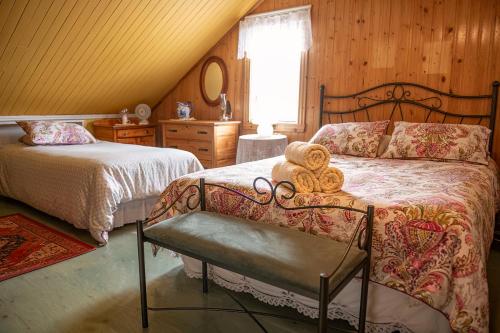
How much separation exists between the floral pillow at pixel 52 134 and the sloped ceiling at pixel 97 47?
0.38 meters

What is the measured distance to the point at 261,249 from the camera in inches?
54.1

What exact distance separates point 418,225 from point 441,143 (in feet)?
4.92

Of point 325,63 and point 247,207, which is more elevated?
point 325,63

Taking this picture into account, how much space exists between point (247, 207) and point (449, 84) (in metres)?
2.29

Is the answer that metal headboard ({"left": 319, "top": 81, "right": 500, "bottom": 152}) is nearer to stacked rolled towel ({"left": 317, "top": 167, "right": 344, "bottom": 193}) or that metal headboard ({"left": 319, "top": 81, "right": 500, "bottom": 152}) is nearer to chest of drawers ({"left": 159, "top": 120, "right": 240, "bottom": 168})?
chest of drawers ({"left": 159, "top": 120, "right": 240, "bottom": 168})

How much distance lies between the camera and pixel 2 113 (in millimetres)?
3848

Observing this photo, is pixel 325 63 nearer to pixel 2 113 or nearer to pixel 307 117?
pixel 307 117


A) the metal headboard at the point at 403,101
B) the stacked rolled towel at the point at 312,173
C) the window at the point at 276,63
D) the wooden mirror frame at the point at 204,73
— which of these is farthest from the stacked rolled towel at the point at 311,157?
the wooden mirror frame at the point at 204,73

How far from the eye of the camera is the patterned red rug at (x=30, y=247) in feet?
7.41

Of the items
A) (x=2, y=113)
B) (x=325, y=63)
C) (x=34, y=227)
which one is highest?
(x=325, y=63)

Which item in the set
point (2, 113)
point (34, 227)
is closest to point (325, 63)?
point (34, 227)

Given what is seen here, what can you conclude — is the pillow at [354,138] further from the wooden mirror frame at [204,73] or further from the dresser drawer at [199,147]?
the wooden mirror frame at [204,73]

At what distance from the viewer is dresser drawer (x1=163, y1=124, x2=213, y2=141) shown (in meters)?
4.14

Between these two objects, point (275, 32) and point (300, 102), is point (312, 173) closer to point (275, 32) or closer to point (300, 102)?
point (300, 102)
